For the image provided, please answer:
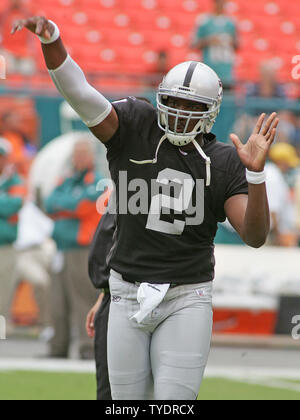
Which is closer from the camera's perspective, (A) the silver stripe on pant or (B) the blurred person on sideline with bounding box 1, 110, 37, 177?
(A) the silver stripe on pant

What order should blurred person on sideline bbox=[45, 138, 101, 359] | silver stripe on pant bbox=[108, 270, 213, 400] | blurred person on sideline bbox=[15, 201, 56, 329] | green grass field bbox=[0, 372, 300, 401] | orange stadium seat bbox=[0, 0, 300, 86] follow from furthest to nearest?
orange stadium seat bbox=[0, 0, 300, 86] < blurred person on sideline bbox=[15, 201, 56, 329] < blurred person on sideline bbox=[45, 138, 101, 359] < green grass field bbox=[0, 372, 300, 401] < silver stripe on pant bbox=[108, 270, 213, 400]

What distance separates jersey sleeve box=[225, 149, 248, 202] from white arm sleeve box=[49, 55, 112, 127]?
60 cm

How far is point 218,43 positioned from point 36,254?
348cm

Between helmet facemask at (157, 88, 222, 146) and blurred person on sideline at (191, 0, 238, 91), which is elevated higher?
helmet facemask at (157, 88, 222, 146)

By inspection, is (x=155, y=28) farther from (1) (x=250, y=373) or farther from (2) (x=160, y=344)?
(2) (x=160, y=344)

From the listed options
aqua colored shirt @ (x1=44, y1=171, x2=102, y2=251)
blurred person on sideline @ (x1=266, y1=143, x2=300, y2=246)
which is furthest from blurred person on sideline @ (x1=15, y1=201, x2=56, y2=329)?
blurred person on sideline @ (x1=266, y1=143, x2=300, y2=246)

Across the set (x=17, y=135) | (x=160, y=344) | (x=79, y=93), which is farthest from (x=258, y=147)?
(x=17, y=135)

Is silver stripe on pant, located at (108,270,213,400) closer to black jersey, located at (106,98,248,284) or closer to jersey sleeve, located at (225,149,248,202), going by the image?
black jersey, located at (106,98,248,284)

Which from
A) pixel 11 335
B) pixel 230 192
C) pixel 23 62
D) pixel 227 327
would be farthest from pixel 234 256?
pixel 230 192

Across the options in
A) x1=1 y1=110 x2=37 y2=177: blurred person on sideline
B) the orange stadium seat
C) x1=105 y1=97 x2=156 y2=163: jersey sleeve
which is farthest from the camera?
the orange stadium seat

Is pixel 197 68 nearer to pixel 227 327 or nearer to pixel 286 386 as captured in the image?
pixel 286 386

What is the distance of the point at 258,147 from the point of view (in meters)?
4.00

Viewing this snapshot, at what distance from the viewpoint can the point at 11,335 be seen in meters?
10.3

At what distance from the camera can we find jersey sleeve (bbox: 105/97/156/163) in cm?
420
